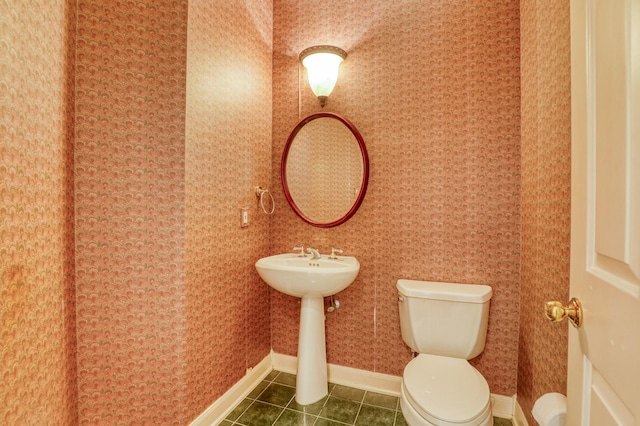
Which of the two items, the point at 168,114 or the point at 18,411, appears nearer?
the point at 18,411

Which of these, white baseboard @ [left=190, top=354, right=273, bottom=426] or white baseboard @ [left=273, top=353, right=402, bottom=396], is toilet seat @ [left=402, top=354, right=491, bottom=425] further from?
white baseboard @ [left=190, top=354, right=273, bottom=426]

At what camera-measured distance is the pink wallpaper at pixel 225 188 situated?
151 centimetres

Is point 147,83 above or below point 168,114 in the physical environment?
above

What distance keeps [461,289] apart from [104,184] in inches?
69.3

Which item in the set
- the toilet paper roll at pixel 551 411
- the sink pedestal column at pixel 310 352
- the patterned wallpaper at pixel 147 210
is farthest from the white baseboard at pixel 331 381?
the toilet paper roll at pixel 551 411

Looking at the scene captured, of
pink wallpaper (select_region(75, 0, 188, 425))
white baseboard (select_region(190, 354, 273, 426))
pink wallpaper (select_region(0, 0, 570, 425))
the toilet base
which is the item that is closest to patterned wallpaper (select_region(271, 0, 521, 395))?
pink wallpaper (select_region(0, 0, 570, 425))

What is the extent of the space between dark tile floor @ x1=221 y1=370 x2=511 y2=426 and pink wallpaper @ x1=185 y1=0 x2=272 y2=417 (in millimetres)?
177

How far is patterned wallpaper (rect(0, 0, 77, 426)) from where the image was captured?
3.20ft

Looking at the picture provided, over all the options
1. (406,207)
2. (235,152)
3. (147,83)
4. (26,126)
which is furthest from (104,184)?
(406,207)

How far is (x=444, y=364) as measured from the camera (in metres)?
1.50

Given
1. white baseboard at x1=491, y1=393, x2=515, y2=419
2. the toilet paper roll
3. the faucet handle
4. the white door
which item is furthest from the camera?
the faucet handle

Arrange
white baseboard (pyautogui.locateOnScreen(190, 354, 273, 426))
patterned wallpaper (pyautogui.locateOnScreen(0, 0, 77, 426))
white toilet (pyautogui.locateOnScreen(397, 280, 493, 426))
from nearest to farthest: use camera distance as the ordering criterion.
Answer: patterned wallpaper (pyautogui.locateOnScreen(0, 0, 77, 426))
white toilet (pyautogui.locateOnScreen(397, 280, 493, 426))
white baseboard (pyautogui.locateOnScreen(190, 354, 273, 426))

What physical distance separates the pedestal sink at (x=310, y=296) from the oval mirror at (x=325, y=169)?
0.31 m

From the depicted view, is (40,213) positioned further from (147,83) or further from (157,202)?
(147,83)
